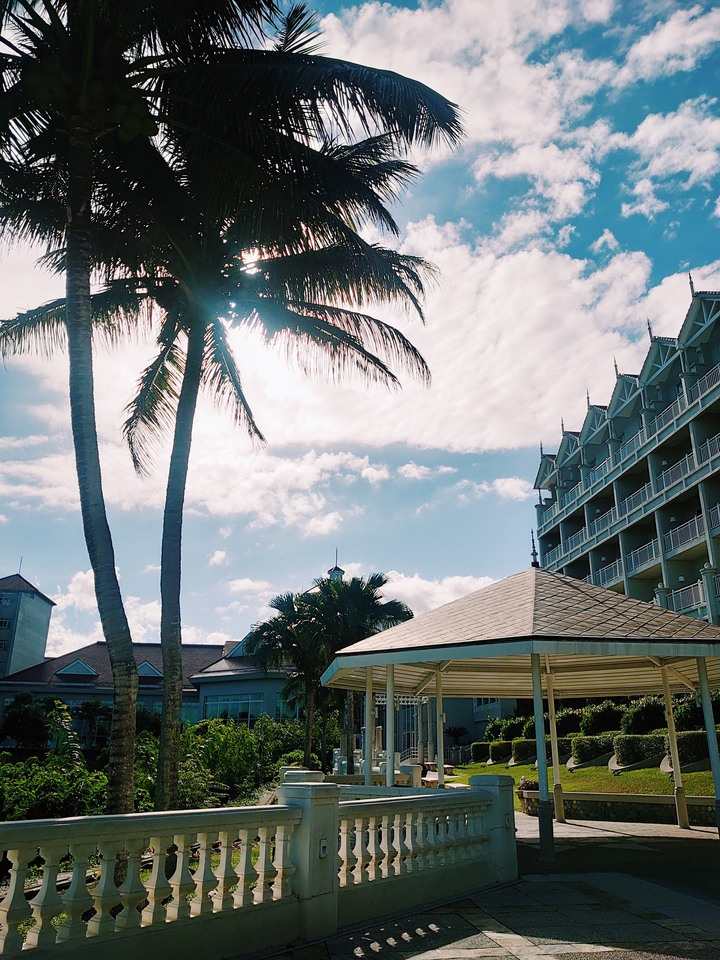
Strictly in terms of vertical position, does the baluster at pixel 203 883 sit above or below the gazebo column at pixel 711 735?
below

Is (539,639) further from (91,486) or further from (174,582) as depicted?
(91,486)

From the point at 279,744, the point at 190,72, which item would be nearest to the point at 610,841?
the point at 190,72

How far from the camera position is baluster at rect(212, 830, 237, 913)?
19.8ft

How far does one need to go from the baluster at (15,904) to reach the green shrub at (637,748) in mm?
24799

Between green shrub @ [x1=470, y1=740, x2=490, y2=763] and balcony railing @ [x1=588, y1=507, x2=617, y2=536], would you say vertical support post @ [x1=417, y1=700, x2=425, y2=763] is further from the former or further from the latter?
balcony railing @ [x1=588, y1=507, x2=617, y2=536]

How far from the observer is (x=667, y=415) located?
37.4 metres

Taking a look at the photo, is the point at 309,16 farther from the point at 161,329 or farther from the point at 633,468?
the point at 633,468

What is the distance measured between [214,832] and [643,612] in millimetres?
9300

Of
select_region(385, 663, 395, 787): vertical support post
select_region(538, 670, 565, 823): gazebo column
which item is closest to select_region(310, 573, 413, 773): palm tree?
select_region(538, 670, 565, 823): gazebo column

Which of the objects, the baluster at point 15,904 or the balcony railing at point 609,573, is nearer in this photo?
the baluster at point 15,904

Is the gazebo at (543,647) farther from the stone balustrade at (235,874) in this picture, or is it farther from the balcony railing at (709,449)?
the balcony railing at (709,449)

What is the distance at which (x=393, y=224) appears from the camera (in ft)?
45.6

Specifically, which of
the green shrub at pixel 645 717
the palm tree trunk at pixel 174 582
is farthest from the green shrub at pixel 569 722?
Result: the palm tree trunk at pixel 174 582

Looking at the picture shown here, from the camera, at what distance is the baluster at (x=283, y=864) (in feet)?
21.6
